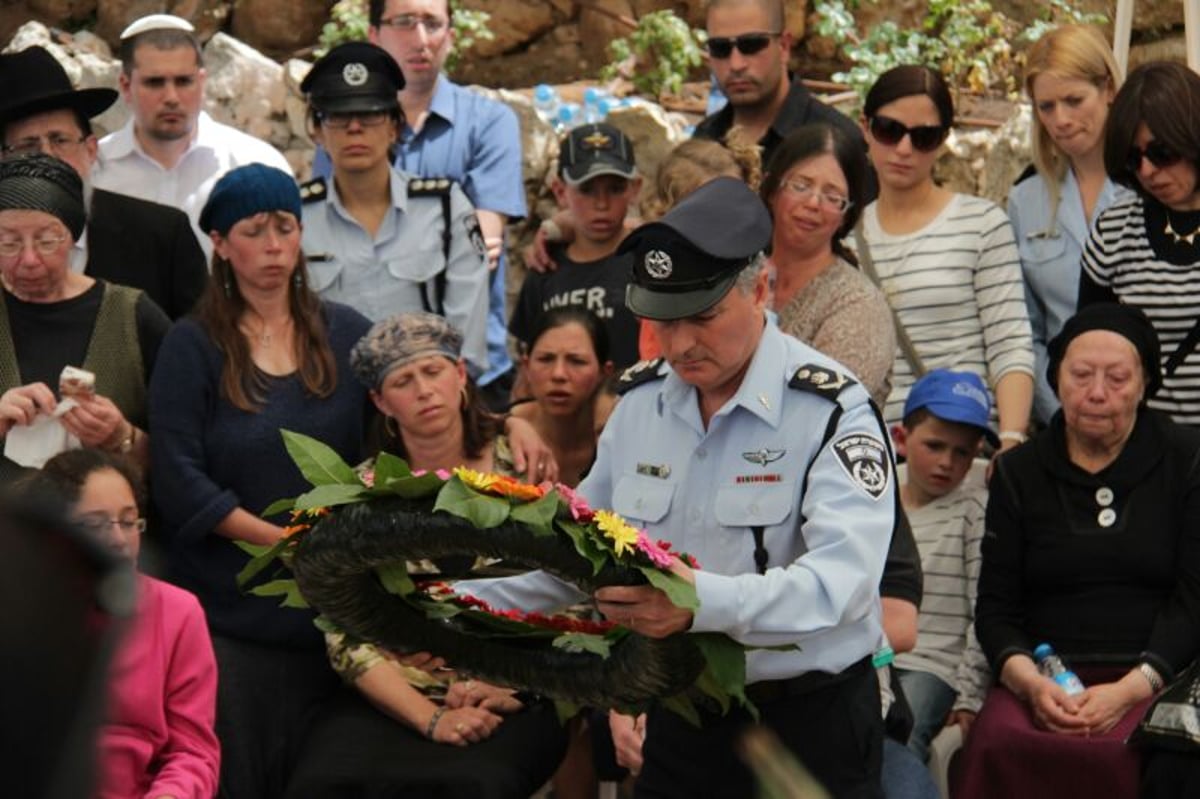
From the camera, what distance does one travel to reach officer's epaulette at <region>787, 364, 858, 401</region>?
144 inches

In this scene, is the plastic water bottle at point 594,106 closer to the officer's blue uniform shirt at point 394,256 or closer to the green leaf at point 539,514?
the officer's blue uniform shirt at point 394,256

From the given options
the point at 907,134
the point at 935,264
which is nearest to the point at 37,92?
the point at 907,134

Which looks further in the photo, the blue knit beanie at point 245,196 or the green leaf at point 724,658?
the blue knit beanie at point 245,196

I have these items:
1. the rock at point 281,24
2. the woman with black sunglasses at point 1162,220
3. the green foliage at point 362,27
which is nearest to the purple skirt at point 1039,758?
the woman with black sunglasses at point 1162,220

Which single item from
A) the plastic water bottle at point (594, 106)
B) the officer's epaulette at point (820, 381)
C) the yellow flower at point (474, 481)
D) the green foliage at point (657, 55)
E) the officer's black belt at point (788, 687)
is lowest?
the officer's black belt at point (788, 687)

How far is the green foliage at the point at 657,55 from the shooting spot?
877 centimetres

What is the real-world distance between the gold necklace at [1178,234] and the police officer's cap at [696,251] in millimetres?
1873

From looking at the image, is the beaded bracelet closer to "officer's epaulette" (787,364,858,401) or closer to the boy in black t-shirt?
the boy in black t-shirt

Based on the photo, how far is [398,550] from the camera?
10.6 ft

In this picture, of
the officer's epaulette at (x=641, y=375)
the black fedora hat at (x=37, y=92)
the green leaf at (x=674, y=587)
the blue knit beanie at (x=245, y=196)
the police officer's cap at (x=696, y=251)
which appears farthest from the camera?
the black fedora hat at (x=37, y=92)

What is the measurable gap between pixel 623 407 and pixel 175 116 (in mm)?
2707

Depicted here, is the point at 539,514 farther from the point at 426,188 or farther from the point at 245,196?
the point at 426,188

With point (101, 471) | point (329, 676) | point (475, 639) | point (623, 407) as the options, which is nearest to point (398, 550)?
point (475, 639)

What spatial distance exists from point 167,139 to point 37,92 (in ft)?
1.60
